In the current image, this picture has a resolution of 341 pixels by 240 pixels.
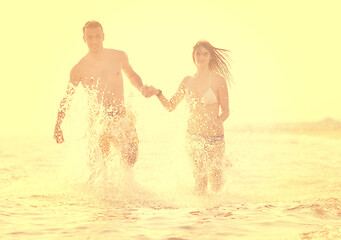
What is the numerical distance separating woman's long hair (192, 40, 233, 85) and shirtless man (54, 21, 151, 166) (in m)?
0.94

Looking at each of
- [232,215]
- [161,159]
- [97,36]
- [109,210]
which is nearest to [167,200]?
[109,210]

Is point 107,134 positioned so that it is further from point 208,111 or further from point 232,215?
point 232,215

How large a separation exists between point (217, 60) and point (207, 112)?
2.33 feet

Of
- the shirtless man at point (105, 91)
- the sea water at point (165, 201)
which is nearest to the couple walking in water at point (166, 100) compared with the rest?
the shirtless man at point (105, 91)

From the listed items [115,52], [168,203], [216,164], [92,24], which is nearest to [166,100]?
[115,52]

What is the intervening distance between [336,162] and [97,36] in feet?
20.9

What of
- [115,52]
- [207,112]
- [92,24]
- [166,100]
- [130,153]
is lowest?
[130,153]

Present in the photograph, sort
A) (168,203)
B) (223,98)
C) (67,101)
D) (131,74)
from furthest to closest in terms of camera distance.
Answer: (131,74) < (67,101) < (223,98) < (168,203)

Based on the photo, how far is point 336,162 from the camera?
10961 millimetres

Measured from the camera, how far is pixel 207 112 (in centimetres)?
658

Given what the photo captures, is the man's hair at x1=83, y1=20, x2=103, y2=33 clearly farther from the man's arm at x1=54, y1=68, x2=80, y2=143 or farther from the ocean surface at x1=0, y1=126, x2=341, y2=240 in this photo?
the ocean surface at x1=0, y1=126, x2=341, y2=240

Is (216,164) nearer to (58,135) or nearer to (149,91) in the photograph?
(149,91)

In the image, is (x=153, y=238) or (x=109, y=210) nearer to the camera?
(x=153, y=238)

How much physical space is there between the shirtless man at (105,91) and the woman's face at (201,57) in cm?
80
